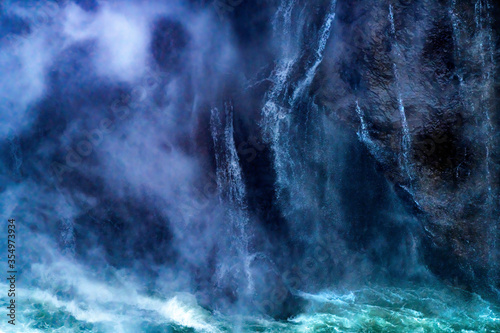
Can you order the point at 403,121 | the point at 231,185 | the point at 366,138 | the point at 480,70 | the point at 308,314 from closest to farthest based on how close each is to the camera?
1. the point at 480,70
2. the point at 403,121
3. the point at 366,138
4. the point at 308,314
5. the point at 231,185

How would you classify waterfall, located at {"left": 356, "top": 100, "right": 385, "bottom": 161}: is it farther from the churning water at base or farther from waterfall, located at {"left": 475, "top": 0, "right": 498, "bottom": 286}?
the churning water at base

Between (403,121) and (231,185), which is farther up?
(403,121)

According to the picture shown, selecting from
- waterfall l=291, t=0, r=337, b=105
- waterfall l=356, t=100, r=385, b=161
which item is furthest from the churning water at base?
waterfall l=291, t=0, r=337, b=105

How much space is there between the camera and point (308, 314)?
9781 mm

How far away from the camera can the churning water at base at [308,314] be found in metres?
9.34

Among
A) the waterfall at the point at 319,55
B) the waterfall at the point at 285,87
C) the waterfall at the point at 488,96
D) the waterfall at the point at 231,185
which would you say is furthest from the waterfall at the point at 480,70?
the waterfall at the point at 231,185

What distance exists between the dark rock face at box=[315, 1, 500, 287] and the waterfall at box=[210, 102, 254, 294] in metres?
2.42

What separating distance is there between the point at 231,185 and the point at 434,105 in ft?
16.4

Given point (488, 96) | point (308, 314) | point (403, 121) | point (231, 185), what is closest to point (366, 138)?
point (403, 121)

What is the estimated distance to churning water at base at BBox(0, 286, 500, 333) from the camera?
9336mm

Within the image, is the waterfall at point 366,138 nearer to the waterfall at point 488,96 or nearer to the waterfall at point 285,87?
the waterfall at point 285,87

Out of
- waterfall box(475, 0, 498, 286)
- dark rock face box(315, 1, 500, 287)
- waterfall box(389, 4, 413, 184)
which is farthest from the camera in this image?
waterfall box(389, 4, 413, 184)

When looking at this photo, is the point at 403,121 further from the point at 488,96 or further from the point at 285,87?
the point at 285,87

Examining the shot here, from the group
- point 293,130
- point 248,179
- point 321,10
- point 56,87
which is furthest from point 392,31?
point 56,87
